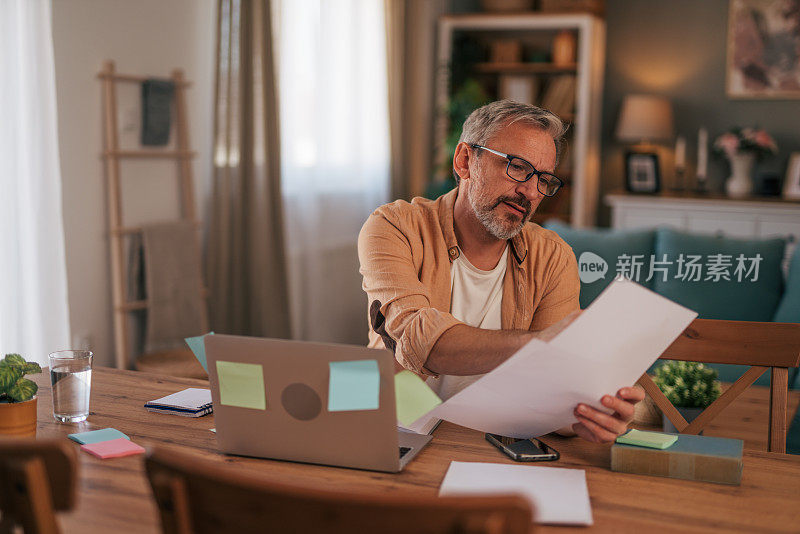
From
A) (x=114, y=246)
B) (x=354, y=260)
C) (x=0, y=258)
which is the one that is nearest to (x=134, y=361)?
(x=114, y=246)

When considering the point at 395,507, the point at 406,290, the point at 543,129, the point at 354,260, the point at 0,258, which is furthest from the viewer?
the point at 354,260

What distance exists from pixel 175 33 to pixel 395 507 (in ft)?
9.81

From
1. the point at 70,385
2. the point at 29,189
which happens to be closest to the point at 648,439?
the point at 70,385

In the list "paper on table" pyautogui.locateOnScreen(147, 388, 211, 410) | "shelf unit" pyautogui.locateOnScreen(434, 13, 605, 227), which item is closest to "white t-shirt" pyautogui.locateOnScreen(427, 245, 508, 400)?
"paper on table" pyautogui.locateOnScreen(147, 388, 211, 410)

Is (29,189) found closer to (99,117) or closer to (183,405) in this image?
(99,117)

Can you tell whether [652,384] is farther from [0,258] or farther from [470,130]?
[0,258]

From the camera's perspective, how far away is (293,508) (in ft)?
2.32

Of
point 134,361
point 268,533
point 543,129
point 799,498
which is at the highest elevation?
point 543,129

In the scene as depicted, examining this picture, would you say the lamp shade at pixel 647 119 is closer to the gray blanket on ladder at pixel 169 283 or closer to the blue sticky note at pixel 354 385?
the gray blanket on ladder at pixel 169 283

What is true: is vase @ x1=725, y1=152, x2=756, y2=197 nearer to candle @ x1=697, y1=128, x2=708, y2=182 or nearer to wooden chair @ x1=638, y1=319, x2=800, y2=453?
candle @ x1=697, y1=128, x2=708, y2=182

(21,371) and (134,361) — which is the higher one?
(21,371)

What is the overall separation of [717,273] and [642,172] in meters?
2.55

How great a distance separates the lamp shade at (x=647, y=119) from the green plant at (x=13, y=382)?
467 cm

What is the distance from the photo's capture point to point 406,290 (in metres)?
1.49
